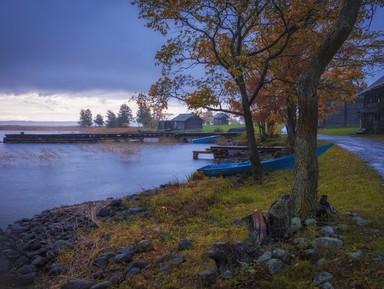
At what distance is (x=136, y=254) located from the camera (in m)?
7.72

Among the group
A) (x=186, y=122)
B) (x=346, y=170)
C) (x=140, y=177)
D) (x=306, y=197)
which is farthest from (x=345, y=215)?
(x=186, y=122)

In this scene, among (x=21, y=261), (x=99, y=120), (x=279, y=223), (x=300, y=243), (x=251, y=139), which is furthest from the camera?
(x=99, y=120)

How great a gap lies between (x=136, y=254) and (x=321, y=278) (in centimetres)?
409

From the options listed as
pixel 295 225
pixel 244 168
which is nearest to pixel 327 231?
pixel 295 225

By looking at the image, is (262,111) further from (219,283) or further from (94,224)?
(219,283)

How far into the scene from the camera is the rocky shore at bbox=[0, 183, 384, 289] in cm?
555

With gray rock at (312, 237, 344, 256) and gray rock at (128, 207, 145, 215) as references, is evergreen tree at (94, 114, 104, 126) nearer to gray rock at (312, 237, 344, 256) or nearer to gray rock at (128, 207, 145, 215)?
gray rock at (128, 207, 145, 215)

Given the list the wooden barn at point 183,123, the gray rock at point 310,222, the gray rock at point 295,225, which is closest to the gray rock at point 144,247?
the gray rock at point 295,225

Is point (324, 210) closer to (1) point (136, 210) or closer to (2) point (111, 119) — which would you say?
(1) point (136, 210)

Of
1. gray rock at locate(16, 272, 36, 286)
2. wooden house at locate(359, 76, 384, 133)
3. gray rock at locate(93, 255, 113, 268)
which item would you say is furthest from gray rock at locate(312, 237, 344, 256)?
wooden house at locate(359, 76, 384, 133)

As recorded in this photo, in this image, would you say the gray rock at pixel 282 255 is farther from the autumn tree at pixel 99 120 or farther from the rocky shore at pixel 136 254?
the autumn tree at pixel 99 120

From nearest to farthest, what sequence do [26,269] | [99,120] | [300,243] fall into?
[300,243]
[26,269]
[99,120]

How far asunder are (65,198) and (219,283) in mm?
13481

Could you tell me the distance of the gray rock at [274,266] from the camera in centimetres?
537
